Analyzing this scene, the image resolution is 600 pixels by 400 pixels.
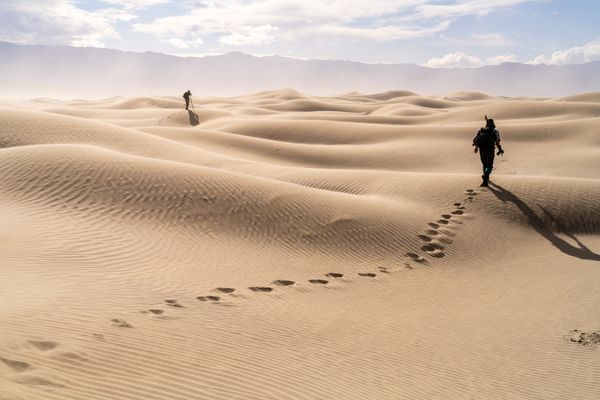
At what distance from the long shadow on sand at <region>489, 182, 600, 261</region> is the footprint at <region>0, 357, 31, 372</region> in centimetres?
1008

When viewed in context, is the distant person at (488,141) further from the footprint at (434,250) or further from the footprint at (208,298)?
the footprint at (208,298)

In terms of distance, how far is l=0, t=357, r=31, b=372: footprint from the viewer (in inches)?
167

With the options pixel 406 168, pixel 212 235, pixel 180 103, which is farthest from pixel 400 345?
pixel 180 103

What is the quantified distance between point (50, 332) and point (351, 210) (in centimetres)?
767

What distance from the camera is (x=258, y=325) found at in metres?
6.53

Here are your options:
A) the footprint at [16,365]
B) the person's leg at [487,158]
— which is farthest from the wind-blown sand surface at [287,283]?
the person's leg at [487,158]

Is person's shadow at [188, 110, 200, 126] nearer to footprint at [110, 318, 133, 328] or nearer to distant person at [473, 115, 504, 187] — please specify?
distant person at [473, 115, 504, 187]

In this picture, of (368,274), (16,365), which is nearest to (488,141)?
(368,274)

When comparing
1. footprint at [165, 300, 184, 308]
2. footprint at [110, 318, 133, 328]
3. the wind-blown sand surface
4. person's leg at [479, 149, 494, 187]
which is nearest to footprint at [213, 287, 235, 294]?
the wind-blown sand surface

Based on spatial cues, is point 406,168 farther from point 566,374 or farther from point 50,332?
point 50,332

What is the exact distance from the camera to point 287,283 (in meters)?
8.40

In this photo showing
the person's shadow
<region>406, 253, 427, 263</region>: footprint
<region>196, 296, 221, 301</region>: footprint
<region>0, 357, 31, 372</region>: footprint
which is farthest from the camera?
the person's shadow

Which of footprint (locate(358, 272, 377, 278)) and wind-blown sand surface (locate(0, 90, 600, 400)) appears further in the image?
footprint (locate(358, 272, 377, 278))

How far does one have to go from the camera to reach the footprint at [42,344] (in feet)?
15.5
